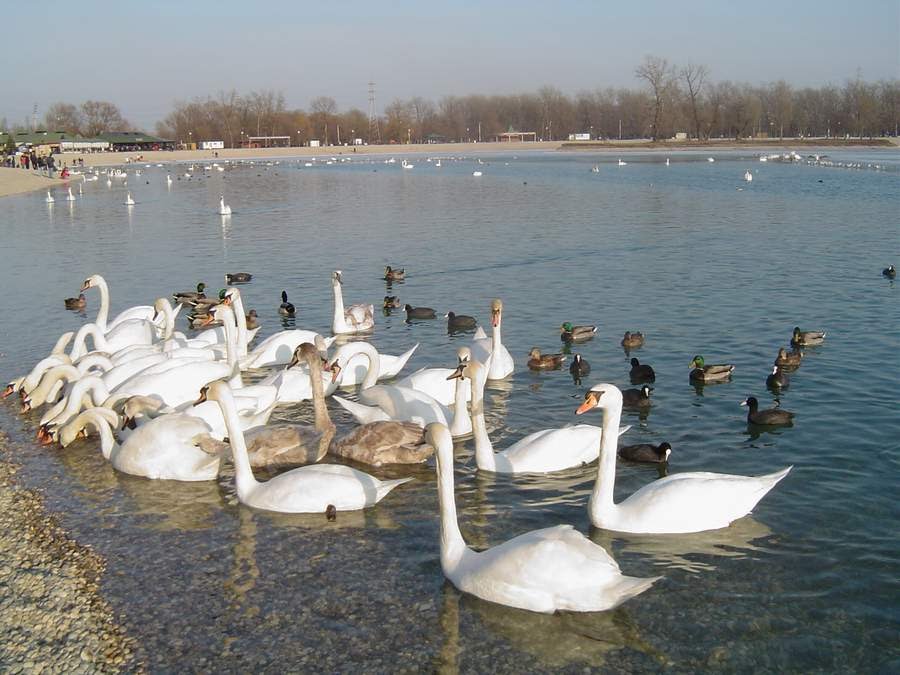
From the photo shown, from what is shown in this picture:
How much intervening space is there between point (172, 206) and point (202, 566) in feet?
134

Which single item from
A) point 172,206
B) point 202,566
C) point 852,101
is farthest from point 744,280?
point 852,101

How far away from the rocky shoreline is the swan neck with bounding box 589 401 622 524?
3.84m

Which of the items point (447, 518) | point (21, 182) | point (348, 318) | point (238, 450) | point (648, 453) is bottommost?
point (648, 453)

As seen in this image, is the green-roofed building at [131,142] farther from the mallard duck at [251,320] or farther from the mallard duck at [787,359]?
the mallard duck at [787,359]

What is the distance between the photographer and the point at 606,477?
7.86 m

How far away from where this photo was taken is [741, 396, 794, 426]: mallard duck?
1062cm

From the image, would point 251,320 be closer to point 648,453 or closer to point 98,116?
point 648,453

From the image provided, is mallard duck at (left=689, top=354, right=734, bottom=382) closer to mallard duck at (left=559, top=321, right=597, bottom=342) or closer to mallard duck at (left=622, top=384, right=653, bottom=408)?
mallard duck at (left=622, top=384, right=653, bottom=408)

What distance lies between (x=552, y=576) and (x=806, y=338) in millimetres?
9183

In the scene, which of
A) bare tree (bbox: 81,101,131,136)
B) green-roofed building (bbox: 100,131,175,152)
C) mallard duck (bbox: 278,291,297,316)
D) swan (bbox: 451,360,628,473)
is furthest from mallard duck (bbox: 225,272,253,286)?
bare tree (bbox: 81,101,131,136)

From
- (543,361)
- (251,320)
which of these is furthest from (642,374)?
(251,320)

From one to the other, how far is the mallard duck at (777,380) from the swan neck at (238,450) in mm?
7046

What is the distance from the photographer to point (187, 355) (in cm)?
1250

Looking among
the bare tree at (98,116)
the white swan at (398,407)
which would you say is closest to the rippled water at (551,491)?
the white swan at (398,407)
